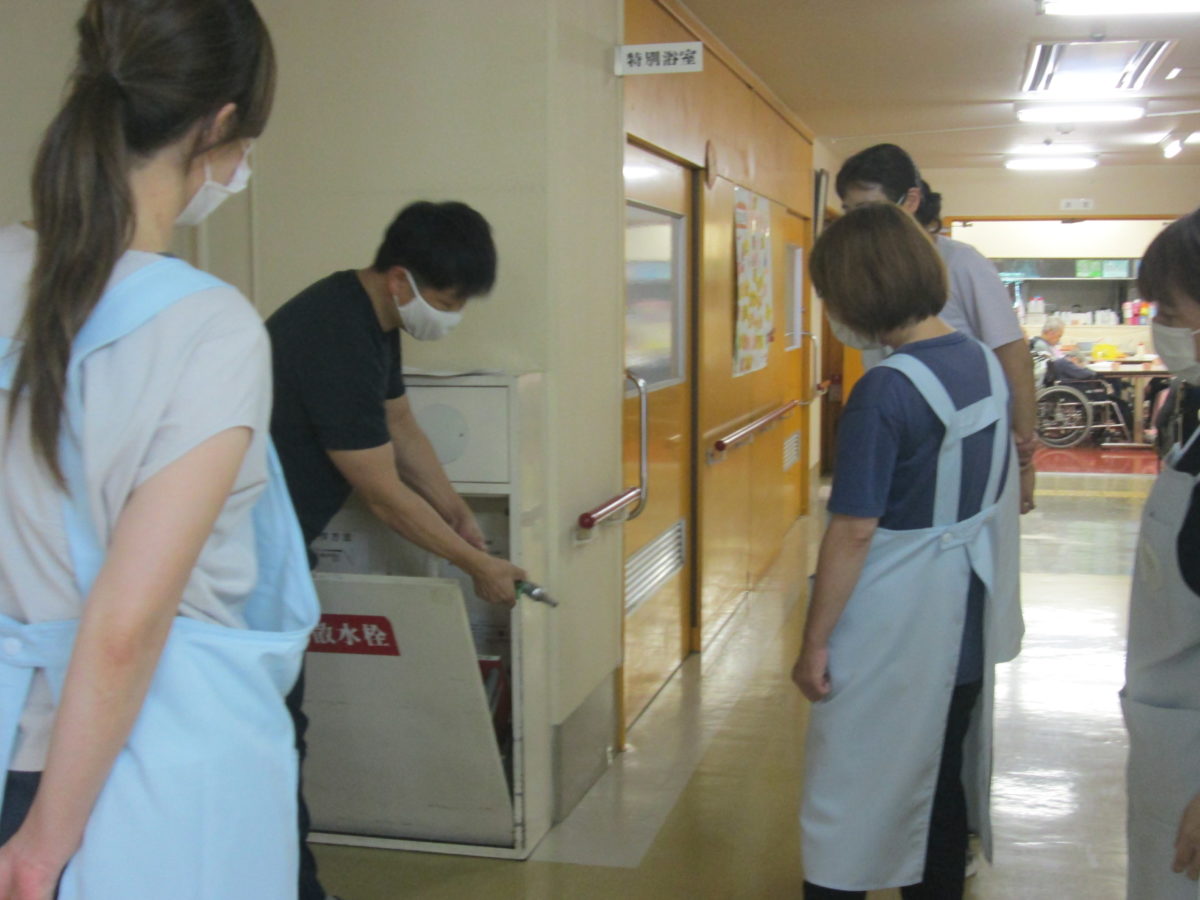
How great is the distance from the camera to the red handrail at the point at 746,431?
4.61 m

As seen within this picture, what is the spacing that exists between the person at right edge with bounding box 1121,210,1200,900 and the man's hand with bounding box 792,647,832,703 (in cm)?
47

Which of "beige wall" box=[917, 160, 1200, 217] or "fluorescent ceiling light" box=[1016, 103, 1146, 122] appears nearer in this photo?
"fluorescent ceiling light" box=[1016, 103, 1146, 122]

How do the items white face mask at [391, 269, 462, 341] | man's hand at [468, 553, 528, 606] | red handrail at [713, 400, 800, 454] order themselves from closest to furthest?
white face mask at [391, 269, 462, 341] < man's hand at [468, 553, 528, 606] < red handrail at [713, 400, 800, 454]

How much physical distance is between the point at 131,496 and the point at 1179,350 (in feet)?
5.12

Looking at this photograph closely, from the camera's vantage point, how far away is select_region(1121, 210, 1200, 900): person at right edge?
4.97 ft

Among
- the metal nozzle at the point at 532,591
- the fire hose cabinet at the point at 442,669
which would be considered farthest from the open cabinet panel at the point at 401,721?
the metal nozzle at the point at 532,591

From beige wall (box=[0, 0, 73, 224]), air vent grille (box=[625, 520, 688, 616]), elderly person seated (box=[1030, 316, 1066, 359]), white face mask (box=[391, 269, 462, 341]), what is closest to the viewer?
white face mask (box=[391, 269, 462, 341])

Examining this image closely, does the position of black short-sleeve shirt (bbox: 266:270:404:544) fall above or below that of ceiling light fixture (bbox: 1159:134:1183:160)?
below

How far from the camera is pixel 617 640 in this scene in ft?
11.5

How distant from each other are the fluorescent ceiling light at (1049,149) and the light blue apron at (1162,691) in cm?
805

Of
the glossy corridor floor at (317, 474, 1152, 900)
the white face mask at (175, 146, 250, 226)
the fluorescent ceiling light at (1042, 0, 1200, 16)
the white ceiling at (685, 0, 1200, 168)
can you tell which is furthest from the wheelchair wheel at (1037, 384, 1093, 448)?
the white face mask at (175, 146, 250, 226)

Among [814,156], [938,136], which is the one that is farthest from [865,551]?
[938,136]

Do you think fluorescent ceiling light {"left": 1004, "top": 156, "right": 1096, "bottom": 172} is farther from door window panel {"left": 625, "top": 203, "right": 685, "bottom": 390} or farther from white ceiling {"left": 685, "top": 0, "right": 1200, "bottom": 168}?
door window panel {"left": 625, "top": 203, "right": 685, "bottom": 390}

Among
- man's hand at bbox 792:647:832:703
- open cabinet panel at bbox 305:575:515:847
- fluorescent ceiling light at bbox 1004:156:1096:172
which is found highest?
fluorescent ceiling light at bbox 1004:156:1096:172
